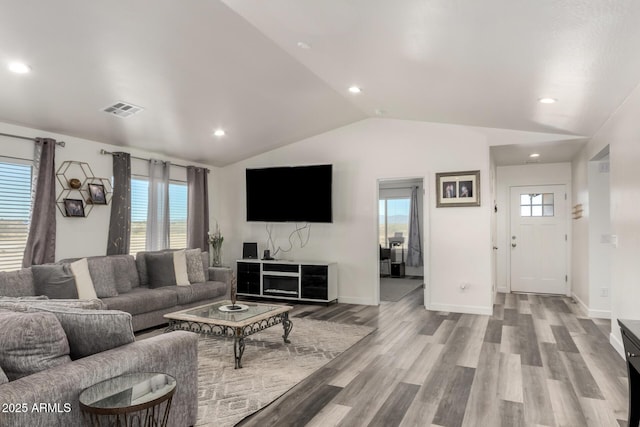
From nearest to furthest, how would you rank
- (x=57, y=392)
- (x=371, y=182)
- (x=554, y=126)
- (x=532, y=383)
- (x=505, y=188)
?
1. (x=57, y=392)
2. (x=532, y=383)
3. (x=554, y=126)
4. (x=371, y=182)
5. (x=505, y=188)

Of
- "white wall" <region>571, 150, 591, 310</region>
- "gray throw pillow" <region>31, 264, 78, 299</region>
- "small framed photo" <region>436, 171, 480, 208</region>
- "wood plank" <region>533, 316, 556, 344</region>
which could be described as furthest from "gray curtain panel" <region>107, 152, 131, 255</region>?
"white wall" <region>571, 150, 591, 310</region>

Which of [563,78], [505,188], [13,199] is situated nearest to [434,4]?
[563,78]

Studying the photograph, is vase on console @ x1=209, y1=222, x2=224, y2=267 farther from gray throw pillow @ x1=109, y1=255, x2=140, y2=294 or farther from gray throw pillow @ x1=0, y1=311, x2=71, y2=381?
gray throw pillow @ x1=0, y1=311, x2=71, y2=381

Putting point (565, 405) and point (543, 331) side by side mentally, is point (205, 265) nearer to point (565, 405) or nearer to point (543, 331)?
point (543, 331)

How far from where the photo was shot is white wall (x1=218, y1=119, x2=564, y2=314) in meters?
5.54

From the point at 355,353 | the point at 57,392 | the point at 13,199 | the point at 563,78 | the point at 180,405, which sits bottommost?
the point at 355,353

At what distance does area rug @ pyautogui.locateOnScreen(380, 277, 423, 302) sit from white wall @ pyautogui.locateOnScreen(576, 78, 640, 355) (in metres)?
3.32

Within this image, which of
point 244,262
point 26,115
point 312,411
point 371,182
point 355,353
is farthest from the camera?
point 244,262

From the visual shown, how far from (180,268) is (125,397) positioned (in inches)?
148

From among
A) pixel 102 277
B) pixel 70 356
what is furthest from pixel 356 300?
pixel 70 356

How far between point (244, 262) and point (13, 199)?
132 inches

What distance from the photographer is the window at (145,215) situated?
227 inches

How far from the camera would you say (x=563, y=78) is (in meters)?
3.12

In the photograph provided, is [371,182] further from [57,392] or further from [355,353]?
[57,392]
